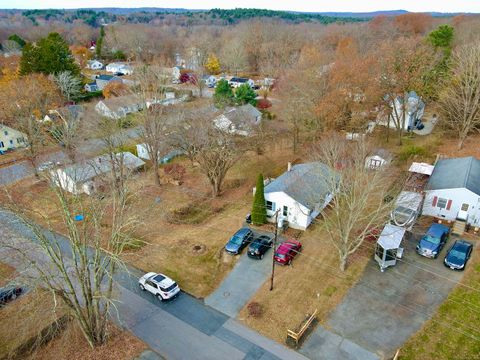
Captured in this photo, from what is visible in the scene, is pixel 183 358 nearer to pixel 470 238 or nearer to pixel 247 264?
pixel 247 264

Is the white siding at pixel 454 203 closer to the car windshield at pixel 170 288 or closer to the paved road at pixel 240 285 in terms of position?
the paved road at pixel 240 285

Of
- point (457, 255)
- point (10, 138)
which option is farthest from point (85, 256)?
point (10, 138)

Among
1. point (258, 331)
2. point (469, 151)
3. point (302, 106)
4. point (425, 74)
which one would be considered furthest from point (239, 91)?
point (258, 331)

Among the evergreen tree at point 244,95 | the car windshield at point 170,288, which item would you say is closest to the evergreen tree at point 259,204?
the car windshield at point 170,288

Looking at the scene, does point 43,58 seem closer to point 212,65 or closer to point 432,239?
point 212,65

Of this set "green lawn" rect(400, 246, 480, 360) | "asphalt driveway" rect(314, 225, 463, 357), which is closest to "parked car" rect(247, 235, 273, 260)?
"asphalt driveway" rect(314, 225, 463, 357)

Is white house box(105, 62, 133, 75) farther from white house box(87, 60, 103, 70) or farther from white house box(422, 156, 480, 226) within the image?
white house box(422, 156, 480, 226)
